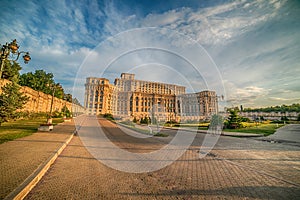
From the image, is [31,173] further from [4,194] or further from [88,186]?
[88,186]

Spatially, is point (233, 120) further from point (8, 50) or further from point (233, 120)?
point (8, 50)

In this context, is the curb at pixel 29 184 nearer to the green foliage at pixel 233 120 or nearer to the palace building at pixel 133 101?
the green foliage at pixel 233 120

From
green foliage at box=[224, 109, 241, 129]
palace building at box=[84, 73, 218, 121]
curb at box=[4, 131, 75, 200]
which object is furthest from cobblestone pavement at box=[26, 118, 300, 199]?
palace building at box=[84, 73, 218, 121]

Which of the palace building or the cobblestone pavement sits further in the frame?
the palace building

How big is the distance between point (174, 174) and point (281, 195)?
2.80m

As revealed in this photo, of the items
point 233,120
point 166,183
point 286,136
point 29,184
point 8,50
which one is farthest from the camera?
point 233,120

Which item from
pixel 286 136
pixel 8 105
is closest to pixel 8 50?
pixel 8 105

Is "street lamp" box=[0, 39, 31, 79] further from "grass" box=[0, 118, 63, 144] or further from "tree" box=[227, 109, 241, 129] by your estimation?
"tree" box=[227, 109, 241, 129]

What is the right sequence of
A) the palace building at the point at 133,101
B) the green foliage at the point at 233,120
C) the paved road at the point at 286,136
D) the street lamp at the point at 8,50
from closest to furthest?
the street lamp at the point at 8,50
the paved road at the point at 286,136
the green foliage at the point at 233,120
the palace building at the point at 133,101

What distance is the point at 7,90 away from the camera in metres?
13.2

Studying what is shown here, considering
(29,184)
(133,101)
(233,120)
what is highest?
(133,101)

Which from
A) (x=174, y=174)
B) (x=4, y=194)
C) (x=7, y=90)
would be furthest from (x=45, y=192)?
(x=7, y=90)

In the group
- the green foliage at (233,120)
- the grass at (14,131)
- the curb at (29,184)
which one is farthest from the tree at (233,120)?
the grass at (14,131)

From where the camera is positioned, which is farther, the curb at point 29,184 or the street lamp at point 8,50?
the street lamp at point 8,50
